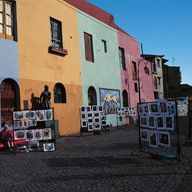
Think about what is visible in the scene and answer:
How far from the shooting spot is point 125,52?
1478 inches

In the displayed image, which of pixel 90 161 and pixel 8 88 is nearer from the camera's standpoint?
pixel 90 161

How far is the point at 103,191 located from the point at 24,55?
1461 centimetres

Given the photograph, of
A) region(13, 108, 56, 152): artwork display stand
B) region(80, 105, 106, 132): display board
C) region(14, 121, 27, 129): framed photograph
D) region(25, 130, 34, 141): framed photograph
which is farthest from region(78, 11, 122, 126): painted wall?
region(25, 130, 34, 141): framed photograph

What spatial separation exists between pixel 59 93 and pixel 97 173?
15.7m

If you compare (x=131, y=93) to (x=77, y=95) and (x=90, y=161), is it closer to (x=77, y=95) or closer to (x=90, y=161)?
(x=77, y=95)

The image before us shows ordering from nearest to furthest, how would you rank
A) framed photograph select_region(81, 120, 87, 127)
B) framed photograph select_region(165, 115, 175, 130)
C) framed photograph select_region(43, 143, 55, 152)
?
framed photograph select_region(165, 115, 175, 130)
framed photograph select_region(43, 143, 55, 152)
framed photograph select_region(81, 120, 87, 127)

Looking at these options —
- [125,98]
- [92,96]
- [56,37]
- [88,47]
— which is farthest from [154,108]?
[125,98]

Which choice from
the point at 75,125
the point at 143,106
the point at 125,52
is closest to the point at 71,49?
the point at 75,125

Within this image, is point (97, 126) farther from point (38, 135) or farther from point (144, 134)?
point (144, 134)

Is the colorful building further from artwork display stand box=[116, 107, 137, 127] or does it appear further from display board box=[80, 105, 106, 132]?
display board box=[80, 105, 106, 132]

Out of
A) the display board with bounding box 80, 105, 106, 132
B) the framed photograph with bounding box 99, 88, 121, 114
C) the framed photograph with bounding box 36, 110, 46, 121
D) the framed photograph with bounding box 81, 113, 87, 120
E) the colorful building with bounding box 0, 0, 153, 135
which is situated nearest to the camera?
the framed photograph with bounding box 36, 110, 46, 121

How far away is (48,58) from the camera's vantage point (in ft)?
77.6

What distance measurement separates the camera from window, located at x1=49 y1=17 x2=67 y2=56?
24.5 metres

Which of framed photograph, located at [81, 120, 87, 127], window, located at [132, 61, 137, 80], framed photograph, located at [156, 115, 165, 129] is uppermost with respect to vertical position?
window, located at [132, 61, 137, 80]
